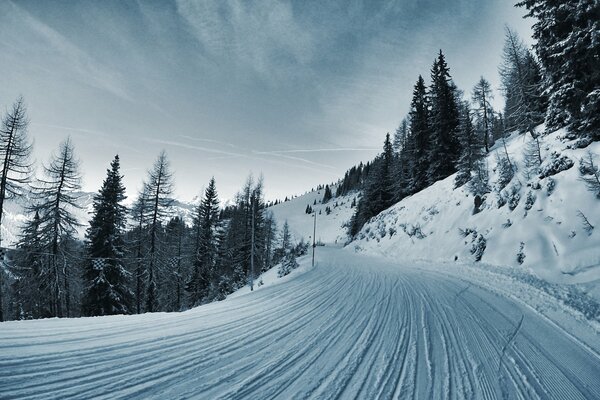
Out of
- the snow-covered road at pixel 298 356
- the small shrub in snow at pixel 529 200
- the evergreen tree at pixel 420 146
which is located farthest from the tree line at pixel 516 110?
the snow-covered road at pixel 298 356

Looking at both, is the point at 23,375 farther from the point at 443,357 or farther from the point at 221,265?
the point at 221,265

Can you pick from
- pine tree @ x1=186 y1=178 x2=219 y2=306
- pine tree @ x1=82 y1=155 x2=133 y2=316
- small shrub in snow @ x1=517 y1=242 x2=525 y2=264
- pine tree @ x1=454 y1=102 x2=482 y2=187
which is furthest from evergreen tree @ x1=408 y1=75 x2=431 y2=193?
pine tree @ x1=82 y1=155 x2=133 y2=316

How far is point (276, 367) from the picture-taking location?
342cm

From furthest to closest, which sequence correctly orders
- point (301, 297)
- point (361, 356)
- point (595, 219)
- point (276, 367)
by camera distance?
point (595, 219)
point (301, 297)
point (361, 356)
point (276, 367)

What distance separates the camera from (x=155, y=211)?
21.9 meters

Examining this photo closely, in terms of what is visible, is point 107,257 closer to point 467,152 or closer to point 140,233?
point 140,233

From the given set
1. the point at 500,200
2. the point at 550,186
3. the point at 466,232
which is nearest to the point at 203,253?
the point at 466,232

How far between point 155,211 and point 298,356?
868 inches

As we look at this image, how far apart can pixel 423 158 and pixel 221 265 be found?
3062cm

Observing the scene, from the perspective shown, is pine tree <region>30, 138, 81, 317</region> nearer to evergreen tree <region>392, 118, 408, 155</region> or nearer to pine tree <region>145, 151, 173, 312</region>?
pine tree <region>145, 151, 173, 312</region>

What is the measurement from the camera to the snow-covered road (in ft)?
9.29

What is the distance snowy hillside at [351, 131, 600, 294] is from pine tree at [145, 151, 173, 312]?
21.0m

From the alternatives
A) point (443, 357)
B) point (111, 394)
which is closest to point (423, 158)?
point (443, 357)

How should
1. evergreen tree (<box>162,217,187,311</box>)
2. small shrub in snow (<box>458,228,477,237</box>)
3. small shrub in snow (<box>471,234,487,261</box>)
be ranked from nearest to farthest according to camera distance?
small shrub in snow (<box>471,234,487,261</box>) < small shrub in snow (<box>458,228,477,237</box>) < evergreen tree (<box>162,217,187,311</box>)
